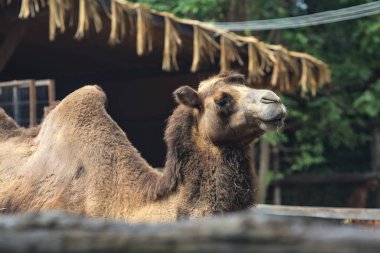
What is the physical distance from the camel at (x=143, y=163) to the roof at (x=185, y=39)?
2.36m

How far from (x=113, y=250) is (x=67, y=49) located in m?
9.42

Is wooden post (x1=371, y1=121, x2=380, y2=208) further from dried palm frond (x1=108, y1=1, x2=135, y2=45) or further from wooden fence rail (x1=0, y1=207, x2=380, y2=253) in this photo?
wooden fence rail (x1=0, y1=207, x2=380, y2=253)

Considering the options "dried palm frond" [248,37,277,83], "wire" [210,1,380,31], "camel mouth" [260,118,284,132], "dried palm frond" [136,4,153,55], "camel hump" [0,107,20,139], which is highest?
"wire" [210,1,380,31]

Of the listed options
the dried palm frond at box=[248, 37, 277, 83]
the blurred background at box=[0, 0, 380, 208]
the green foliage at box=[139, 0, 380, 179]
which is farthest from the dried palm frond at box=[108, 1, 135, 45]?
the green foliage at box=[139, 0, 380, 179]

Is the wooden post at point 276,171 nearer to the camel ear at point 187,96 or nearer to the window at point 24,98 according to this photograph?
the window at point 24,98

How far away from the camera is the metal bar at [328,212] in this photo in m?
6.22

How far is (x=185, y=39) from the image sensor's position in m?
9.23

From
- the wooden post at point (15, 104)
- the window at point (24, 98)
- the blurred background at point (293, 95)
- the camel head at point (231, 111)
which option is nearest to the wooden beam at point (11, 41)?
the window at point (24, 98)

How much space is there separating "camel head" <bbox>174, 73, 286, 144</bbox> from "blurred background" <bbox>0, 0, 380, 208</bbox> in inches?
214

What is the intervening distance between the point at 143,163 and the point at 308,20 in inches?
354

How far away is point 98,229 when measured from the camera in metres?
1.40

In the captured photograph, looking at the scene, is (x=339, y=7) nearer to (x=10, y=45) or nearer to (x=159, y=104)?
(x=159, y=104)

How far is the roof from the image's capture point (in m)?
7.65

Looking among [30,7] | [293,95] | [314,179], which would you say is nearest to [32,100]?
[30,7]
